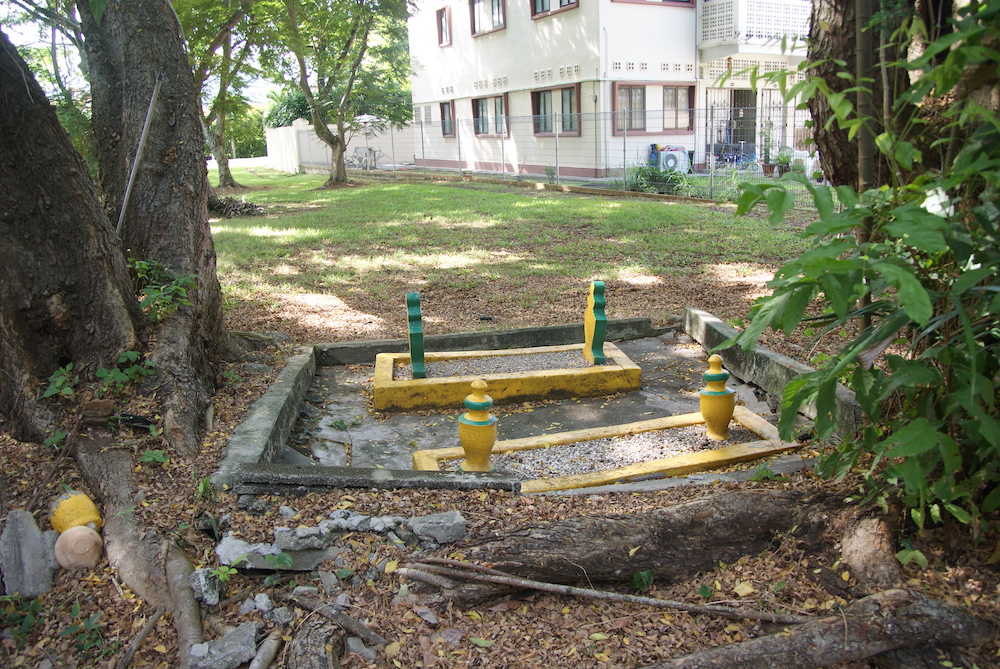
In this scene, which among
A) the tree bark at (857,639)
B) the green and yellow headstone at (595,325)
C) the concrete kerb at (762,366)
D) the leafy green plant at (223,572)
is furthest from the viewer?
the green and yellow headstone at (595,325)

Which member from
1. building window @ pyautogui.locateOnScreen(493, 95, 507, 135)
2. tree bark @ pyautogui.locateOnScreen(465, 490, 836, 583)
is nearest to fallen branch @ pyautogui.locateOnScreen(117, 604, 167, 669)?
tree bark @ pyautogui.locateOnScreen(465, 490, 836, 583)

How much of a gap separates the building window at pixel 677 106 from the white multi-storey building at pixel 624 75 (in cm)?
3

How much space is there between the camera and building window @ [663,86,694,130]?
2167 centimetres

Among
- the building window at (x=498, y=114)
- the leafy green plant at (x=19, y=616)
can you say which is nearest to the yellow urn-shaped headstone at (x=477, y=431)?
the leafy green plant at (x=19, y=616)

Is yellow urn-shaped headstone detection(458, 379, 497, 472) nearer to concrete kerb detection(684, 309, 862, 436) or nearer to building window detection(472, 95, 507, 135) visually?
concrete kerb detection(684, 309, 862, 436)

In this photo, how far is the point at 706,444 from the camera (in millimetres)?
5094

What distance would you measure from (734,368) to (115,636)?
5179mm

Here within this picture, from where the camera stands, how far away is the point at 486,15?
25.5m

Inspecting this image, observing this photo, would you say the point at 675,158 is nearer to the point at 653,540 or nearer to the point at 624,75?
the point at 624,75

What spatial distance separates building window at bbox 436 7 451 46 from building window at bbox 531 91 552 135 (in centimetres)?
615

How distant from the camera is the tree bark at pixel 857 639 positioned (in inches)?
102

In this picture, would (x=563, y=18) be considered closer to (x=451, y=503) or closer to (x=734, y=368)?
(x=734, y=368)

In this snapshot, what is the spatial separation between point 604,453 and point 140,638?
118 inches

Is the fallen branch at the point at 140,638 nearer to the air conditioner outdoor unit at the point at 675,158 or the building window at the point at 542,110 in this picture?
the air conditioner outdoor unit at the point at 675,158
